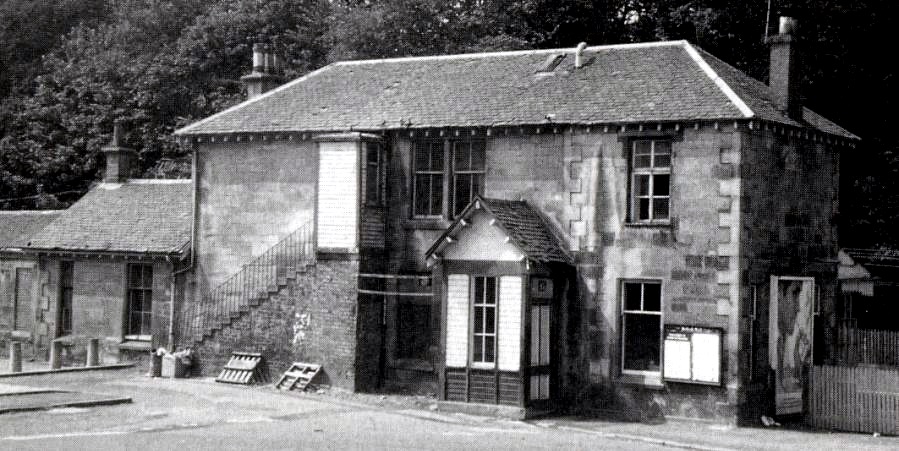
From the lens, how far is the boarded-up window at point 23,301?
3766 centimetres

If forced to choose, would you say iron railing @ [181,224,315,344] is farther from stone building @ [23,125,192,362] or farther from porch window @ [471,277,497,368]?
porch window @ [471,277,497,368]

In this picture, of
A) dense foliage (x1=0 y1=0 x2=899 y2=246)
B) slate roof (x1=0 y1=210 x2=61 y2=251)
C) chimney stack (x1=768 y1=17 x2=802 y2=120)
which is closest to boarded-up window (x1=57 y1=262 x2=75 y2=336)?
slate roof (x1=0 y1=210 x2=61 y2=251)

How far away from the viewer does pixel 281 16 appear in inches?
1948

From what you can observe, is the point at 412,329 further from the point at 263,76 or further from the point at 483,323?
the point at 263,76

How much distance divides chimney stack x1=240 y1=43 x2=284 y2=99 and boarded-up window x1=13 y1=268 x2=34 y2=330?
922 cm

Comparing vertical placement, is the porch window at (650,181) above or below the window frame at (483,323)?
above

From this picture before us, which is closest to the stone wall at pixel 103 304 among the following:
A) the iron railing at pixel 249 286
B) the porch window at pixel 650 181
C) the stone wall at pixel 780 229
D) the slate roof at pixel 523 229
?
the iron railing at pixel 249 286

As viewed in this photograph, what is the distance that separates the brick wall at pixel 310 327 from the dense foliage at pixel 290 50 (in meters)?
16.0

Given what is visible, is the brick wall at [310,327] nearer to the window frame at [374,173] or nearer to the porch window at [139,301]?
the window frame at [374,173]

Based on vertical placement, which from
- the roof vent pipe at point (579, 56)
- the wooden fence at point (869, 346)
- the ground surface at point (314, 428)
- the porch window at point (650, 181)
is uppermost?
the roof vent pipe at point (579, 56)

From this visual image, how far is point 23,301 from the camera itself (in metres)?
38.1

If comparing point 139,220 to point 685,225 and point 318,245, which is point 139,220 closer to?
point 318,245

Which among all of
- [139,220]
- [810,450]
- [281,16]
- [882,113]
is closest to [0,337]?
[139,220]

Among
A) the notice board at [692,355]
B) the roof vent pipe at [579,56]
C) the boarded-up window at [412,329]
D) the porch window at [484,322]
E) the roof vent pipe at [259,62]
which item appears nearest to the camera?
the notice board at [692,355]
